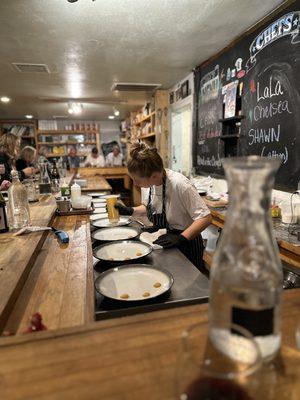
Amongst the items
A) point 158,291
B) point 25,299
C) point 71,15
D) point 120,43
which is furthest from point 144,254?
point 120,43

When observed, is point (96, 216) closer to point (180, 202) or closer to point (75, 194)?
point (75, 194)

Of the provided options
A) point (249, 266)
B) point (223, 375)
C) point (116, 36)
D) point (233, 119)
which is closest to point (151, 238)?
point (249, 266)

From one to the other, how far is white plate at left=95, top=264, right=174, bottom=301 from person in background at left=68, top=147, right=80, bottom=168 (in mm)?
9436

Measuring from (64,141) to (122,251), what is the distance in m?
9.38

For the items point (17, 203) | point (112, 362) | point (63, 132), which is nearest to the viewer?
point (112, 362)

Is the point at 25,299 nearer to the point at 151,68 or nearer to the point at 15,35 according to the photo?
the point at 15,35

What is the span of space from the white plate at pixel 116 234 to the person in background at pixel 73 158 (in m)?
8.68

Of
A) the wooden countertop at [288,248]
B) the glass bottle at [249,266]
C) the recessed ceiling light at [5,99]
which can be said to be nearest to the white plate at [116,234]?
the wooden countertop at [288,248]

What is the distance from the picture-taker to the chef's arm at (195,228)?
5.81 ft

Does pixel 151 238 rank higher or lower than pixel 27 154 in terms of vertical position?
lower

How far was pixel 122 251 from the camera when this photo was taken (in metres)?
1.65

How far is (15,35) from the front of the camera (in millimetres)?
2914

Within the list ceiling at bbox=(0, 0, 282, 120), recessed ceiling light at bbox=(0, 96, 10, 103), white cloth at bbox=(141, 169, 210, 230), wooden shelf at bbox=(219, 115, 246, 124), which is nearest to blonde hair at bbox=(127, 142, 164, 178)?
white cloth at bbox=(141, 169, 210, 230)

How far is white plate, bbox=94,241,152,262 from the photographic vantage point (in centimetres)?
155
